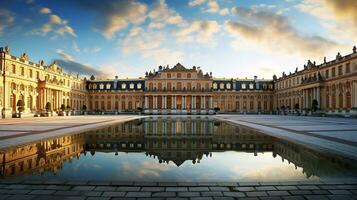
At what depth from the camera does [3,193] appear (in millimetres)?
4727

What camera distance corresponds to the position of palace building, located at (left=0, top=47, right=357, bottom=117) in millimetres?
41438

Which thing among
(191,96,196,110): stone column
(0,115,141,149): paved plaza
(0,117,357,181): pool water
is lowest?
(0,117,357,181): pool water

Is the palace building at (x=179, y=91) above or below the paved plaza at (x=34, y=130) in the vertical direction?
above

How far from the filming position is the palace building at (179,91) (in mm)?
41438

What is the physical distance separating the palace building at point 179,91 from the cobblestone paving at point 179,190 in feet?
133

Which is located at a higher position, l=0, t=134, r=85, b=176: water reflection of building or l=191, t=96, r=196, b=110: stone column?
l=191, t=96, r=196, b=110: stone column

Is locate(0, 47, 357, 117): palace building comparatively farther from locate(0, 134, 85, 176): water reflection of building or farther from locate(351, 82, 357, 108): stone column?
locate(0, 134, 85, 176): water reflection of building

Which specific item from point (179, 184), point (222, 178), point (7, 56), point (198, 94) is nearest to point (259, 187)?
point (222, 178)

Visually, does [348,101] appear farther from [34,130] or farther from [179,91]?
[34,130]

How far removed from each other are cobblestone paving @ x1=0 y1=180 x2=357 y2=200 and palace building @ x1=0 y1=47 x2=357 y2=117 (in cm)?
4056

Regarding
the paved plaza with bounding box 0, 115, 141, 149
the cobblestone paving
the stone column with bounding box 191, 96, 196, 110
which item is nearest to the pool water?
the cobblestone paving

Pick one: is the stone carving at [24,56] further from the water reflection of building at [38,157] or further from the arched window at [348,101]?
the arched window at [348,101]

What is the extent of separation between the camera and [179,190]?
16.3ft

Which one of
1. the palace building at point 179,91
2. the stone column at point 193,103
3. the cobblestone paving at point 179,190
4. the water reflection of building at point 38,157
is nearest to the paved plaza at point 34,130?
the water reflection of building at point 38,157
